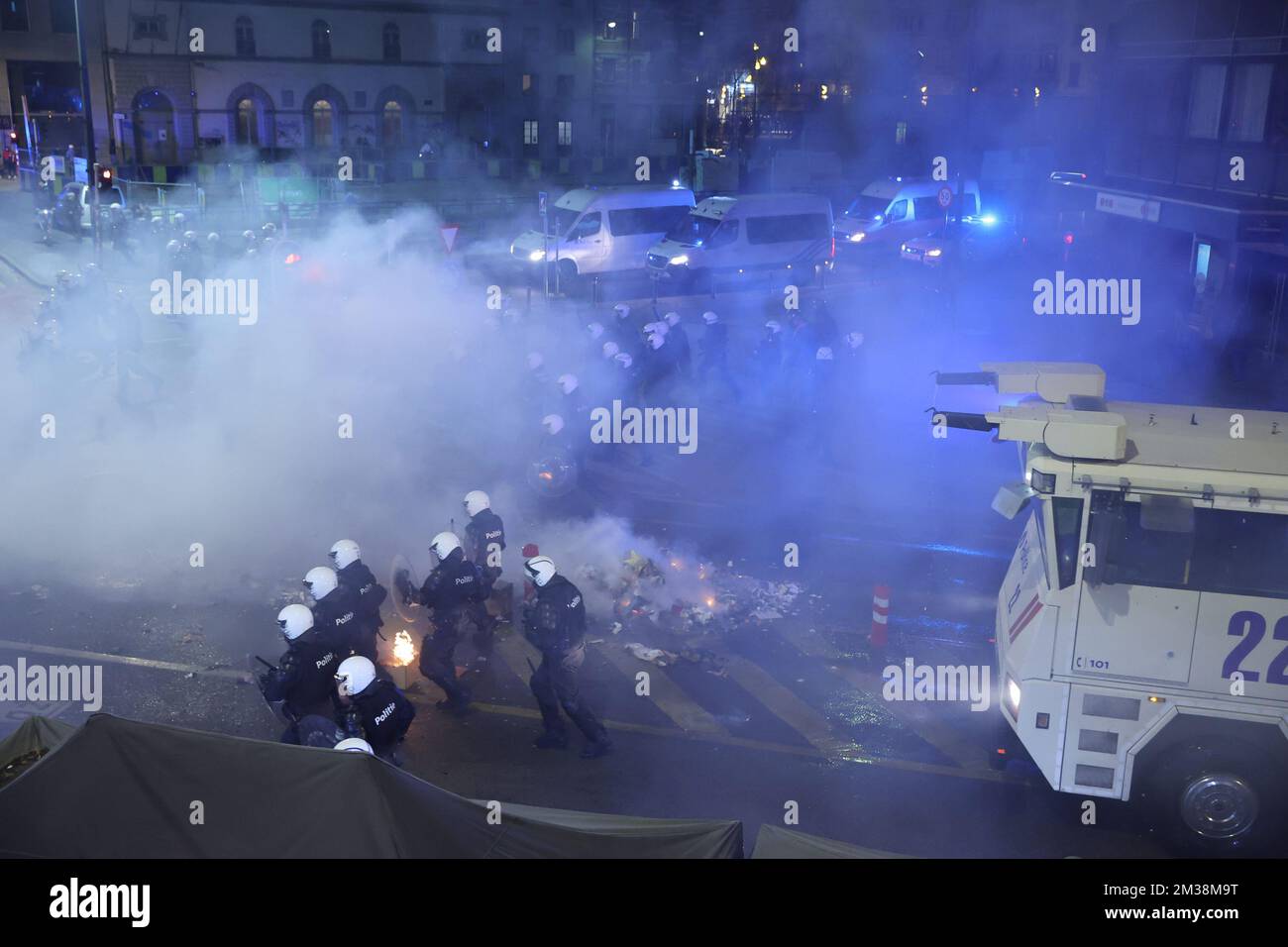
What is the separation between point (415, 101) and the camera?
3531 centimetres

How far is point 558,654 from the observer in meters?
6.23

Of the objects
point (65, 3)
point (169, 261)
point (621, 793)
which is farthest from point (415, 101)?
point (621, 793)

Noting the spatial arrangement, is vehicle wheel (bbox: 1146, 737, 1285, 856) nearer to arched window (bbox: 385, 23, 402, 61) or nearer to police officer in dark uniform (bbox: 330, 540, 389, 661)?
police officer in dark uniform (bbox: 330, 540, 389, 661)

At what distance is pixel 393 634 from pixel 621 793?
8.29ft

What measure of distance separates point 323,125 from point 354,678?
33.0 meters

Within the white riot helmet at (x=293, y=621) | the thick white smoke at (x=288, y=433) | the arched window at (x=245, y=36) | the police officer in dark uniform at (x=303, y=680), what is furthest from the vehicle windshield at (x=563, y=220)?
the arched window at (x=245, y=36)

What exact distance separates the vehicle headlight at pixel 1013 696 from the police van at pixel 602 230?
14527 mm

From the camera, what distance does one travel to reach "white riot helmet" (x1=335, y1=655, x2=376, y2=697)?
5281mm

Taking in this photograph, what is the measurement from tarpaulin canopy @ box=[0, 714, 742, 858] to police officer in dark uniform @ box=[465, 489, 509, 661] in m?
3.70

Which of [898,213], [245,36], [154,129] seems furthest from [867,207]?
[154,129]

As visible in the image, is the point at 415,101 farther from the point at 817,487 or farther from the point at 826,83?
the point at 817,487

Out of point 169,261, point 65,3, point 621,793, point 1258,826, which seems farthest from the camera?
point 65,3

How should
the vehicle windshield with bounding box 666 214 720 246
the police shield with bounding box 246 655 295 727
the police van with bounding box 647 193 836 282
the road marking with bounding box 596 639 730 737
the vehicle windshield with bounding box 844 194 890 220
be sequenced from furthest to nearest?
the vehicle windshield with bounding box 844 194 890 220, the vehicle windshield with bounding box 666 214 720 246, the police van with bounding box 647 193 836 282, the road marking with bounding box 596 639 730 737, the police shield with bounding box 246 655 295 727

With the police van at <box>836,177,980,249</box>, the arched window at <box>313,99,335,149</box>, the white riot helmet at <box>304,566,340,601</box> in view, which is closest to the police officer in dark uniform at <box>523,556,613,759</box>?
the white riot helmet at <box>304,566,340,601</box>
